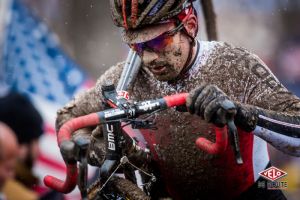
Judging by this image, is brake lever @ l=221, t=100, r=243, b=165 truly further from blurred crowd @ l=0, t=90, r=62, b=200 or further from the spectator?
the spectator

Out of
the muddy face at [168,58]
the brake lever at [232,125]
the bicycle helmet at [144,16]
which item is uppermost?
the bicycle helmet at [144,16]

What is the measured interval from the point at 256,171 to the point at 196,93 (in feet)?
3.70

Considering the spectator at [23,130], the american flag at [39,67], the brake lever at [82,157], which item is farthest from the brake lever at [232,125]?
the american flag at [39,67]

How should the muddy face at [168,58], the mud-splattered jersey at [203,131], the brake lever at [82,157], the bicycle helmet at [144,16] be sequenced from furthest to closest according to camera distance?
the mud-splattered jersey at [203,131], the muddy face at [168,58], the bicycle helmet at [144,16], the brake lever at [82,157]

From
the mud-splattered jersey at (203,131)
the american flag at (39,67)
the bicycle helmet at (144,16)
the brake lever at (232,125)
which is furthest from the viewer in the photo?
the american flag at (39,67)

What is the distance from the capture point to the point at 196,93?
3598mm

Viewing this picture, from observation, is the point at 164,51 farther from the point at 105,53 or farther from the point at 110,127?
the point at 105,53

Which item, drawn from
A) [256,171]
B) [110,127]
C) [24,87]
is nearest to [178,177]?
[256,171]

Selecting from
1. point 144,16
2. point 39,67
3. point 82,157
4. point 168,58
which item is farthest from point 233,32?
point 82,157

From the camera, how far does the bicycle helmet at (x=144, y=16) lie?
3959mm

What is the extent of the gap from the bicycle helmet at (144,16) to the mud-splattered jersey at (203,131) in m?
0.48

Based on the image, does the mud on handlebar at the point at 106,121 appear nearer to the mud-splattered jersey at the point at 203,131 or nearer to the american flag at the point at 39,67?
the mud-splattered jersey at the point at 203,131

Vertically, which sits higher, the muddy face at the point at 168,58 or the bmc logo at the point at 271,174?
the muddy face at the point at 168,58

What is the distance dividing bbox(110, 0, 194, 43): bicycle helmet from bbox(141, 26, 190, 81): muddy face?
0.37 feet
